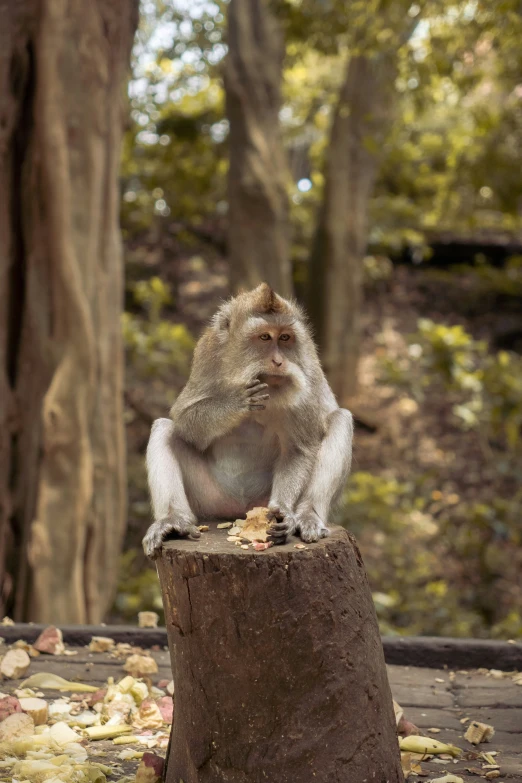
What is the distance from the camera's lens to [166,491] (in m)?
3.70

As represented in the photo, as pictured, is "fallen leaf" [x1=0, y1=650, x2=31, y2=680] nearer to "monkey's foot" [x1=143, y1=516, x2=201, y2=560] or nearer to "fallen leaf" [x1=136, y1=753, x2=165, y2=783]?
"fallen leaf" [x1=136, y1=753, x2=165, y2=783]

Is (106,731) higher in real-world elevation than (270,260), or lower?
lower

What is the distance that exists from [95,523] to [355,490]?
393cm

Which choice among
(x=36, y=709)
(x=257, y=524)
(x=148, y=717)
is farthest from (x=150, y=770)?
(x=257, y=524)

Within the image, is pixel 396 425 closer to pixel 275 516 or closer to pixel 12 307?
pixel 12 307

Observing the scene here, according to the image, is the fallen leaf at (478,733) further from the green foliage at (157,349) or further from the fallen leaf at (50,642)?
the green foliage at (157,349)

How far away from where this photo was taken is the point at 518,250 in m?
15.4

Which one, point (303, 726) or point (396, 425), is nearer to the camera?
point (303, 726)

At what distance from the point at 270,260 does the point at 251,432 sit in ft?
19.4

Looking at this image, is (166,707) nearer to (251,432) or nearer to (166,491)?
(166,491)

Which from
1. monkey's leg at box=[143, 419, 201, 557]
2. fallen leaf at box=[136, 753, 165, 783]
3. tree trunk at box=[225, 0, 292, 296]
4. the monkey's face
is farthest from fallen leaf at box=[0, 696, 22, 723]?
tree trunk at box=[225, 0, 292, 296]

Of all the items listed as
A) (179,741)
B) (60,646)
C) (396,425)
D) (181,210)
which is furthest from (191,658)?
(181,210)

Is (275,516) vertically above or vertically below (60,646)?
above

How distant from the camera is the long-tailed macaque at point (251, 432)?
11.8ft
